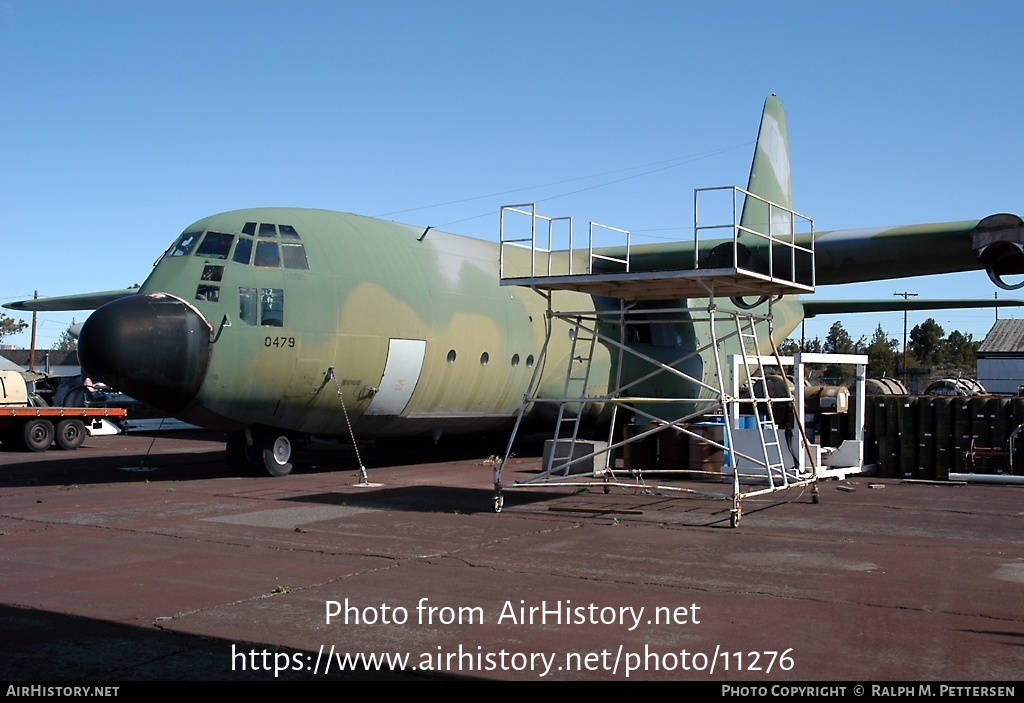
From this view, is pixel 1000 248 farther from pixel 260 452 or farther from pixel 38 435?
pixel 38 435

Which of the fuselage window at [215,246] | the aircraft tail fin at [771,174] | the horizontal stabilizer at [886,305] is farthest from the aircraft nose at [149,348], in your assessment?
the horizontal stabilizer at [886,305]

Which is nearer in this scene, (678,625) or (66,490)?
(678,625)

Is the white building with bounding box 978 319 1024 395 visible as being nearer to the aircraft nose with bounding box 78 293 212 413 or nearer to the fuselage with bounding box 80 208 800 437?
the fuselage with bounding box 80 208 800 437

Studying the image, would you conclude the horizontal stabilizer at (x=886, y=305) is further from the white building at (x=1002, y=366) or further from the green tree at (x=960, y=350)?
the green tree at (x=960, y=350)

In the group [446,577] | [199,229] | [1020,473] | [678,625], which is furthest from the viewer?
[1020,473]

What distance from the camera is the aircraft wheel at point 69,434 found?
23922 millimetres

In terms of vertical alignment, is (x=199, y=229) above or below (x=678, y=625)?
above

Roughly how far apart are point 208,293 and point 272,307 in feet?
3.03

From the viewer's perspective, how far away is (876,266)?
18.4 m

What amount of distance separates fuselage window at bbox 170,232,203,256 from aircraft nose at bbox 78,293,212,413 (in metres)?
1.05

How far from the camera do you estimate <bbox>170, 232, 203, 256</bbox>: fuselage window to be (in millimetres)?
14695

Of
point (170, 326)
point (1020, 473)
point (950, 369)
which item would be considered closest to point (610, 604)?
point (170, 326)

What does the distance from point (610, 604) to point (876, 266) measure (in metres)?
13.4

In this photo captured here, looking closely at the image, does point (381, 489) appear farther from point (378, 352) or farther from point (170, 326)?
point (170, 326)
